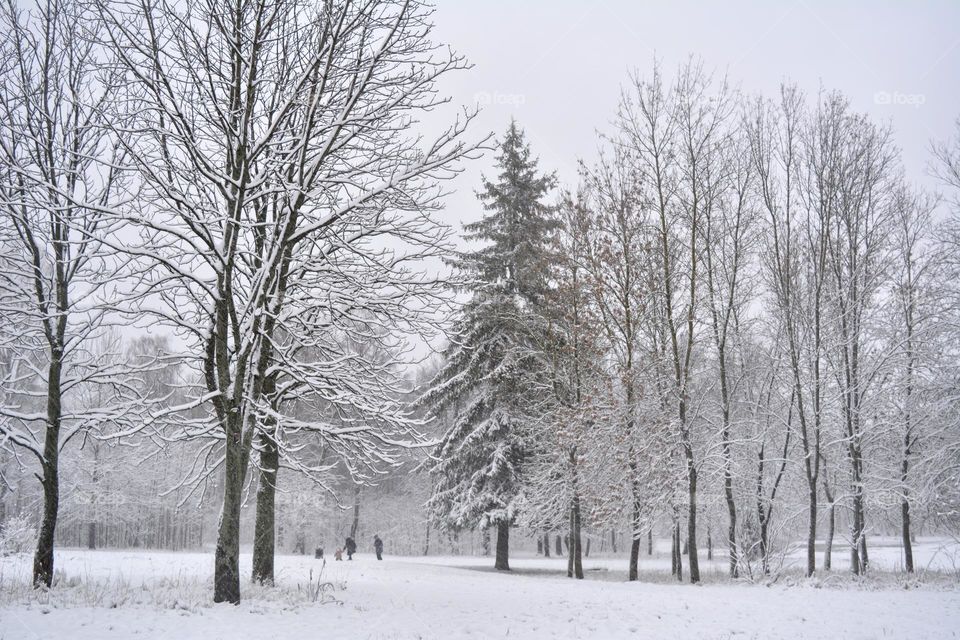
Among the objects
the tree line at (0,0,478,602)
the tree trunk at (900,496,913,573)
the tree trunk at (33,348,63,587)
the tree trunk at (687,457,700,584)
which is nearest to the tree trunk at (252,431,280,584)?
the tree line at (0,0,478,602)

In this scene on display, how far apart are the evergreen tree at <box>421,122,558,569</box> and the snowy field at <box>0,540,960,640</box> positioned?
7.13m

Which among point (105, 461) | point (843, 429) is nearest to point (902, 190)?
point (843, 429)

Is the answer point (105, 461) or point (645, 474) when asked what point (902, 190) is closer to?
point (645, 474)

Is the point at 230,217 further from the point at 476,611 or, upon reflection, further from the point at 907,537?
the point at 907,537

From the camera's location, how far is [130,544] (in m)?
43.2

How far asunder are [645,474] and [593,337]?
14.7 ft

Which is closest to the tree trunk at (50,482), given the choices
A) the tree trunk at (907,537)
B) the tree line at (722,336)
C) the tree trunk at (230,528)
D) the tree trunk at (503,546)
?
the tree trunk at (230,528)

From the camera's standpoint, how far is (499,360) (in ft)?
73.7

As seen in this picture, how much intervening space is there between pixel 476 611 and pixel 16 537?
16730 mm

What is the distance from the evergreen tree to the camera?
20.8 m

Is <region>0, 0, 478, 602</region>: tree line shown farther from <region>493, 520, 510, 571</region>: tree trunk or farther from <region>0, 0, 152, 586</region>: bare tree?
<region>493, 520, 510, 571</region>: tree trunk

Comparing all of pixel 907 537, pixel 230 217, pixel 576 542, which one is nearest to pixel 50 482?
pixel 230 217

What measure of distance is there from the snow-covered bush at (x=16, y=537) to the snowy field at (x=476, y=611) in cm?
439

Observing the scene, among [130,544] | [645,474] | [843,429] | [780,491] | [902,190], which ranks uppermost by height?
[902,190]
